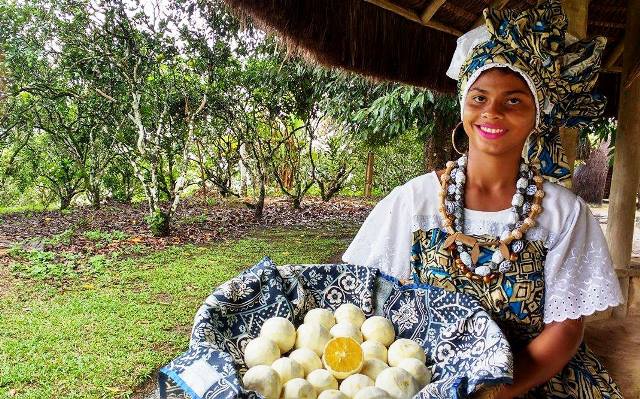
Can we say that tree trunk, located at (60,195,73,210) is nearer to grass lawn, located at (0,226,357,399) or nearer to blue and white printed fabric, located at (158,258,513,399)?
grass lawn, located at (0,226,357,399)

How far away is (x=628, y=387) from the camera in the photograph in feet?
5.52

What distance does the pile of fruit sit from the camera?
0.92m

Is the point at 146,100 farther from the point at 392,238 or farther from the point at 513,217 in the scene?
the point at 513,217

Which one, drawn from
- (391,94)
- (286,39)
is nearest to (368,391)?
(286,39)

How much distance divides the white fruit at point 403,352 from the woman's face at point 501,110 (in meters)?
0.58

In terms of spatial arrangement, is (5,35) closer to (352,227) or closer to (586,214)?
(352,227)

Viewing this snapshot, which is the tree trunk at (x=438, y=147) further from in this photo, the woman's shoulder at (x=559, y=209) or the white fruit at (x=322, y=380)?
the white fruit at (x=322, y=380)

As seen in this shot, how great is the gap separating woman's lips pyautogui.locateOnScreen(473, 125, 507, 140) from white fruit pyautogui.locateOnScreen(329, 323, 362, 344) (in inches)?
24.4

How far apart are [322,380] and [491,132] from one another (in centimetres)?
78

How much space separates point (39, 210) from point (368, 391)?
21.3 feet

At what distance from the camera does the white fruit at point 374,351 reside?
106 centimetres

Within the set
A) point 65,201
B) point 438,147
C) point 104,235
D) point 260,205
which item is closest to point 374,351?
point 104,235

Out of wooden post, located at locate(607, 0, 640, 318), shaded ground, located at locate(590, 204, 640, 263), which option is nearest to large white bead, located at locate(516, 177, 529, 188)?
wooden post, located at locate(607, 0, 640, 318)

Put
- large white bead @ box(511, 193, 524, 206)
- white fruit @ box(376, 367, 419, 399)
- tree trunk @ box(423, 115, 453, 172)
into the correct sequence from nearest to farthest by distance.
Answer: white fruit @ box(376, 367, 419, 399) < large white bead @ box(511, 193, 524, 206) < tree trunk @ box(423, 115, 453, 172)
